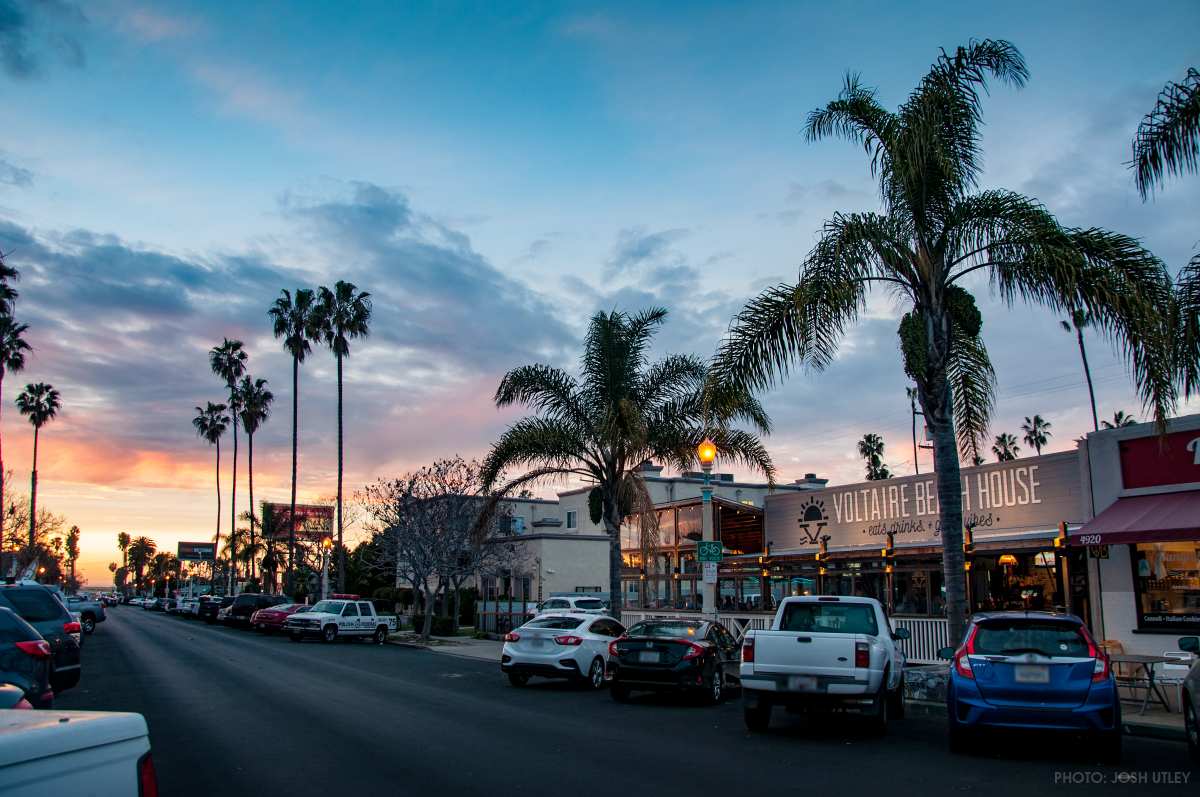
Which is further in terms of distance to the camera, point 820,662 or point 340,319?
point 340,319

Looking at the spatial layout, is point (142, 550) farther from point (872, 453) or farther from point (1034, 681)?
point (1034, 681)

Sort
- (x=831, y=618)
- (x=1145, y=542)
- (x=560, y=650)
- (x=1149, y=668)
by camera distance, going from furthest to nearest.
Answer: (x=560, y=650) → (x=1145, y=542) → (x=1149, y=668) → (x=831, y=618)

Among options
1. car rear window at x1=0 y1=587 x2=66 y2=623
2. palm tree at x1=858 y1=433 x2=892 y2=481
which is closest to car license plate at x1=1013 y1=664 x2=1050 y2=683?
car rear window at x1=0 y1=587 x2=66 y2=623

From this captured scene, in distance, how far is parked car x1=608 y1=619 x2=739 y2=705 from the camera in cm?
1551

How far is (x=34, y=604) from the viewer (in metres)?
15.0

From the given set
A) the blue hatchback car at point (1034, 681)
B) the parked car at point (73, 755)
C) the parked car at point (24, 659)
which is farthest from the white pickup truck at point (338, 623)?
the parked car at point (73, 755)

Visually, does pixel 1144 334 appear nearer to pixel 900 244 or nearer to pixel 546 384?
pixel 900 244

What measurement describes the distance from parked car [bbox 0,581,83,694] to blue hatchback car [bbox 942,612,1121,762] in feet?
41.3

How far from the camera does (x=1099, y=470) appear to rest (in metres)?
18.3

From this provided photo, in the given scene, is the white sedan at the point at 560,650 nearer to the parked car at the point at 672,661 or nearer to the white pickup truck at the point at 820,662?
the parked car at the point at 672,661

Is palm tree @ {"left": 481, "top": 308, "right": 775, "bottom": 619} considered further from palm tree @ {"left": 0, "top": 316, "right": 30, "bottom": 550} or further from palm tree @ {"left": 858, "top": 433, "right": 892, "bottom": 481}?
palm tree @ {"left": 858, "top": 433, "right": 892, "bottom": 481}

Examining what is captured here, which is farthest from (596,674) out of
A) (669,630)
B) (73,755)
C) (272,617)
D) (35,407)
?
(35,407)

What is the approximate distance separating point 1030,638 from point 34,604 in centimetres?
1462

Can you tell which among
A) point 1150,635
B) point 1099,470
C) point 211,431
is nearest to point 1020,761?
point 1150,635
